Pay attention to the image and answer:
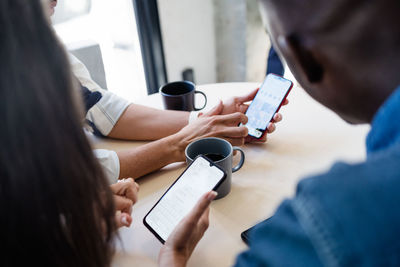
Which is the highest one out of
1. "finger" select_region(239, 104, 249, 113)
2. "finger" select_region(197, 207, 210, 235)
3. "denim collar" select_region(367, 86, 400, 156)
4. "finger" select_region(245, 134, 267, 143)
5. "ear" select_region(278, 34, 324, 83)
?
"ear" select_region(278, 34, 324, 83)

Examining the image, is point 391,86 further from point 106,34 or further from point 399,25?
point 106,34

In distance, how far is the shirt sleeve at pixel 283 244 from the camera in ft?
0.97

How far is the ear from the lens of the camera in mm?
370

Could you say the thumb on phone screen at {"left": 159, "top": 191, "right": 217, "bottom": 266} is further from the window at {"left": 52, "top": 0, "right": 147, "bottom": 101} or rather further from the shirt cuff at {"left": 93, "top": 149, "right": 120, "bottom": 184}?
the window at {"left": 52, "top": 0, "right": 147, "bottom": 101}

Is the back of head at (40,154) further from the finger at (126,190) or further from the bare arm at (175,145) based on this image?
the bare arm at (175,145)

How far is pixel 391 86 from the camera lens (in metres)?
0.33

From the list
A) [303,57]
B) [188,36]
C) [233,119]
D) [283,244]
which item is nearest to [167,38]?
[188,36]

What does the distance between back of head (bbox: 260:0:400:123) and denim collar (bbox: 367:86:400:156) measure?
0.04 meters

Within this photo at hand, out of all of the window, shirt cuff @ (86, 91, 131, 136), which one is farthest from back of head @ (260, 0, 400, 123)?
the window

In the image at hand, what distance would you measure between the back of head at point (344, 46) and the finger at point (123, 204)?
0.39 meters

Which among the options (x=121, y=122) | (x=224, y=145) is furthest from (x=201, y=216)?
(x=121, y=122)

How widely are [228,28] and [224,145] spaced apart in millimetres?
1346

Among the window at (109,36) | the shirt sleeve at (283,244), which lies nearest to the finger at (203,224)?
the shirt sleeve at (283,244)

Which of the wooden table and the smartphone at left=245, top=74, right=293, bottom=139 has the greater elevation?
the smartphone at left=245, top=74, right=293, bottom=139
